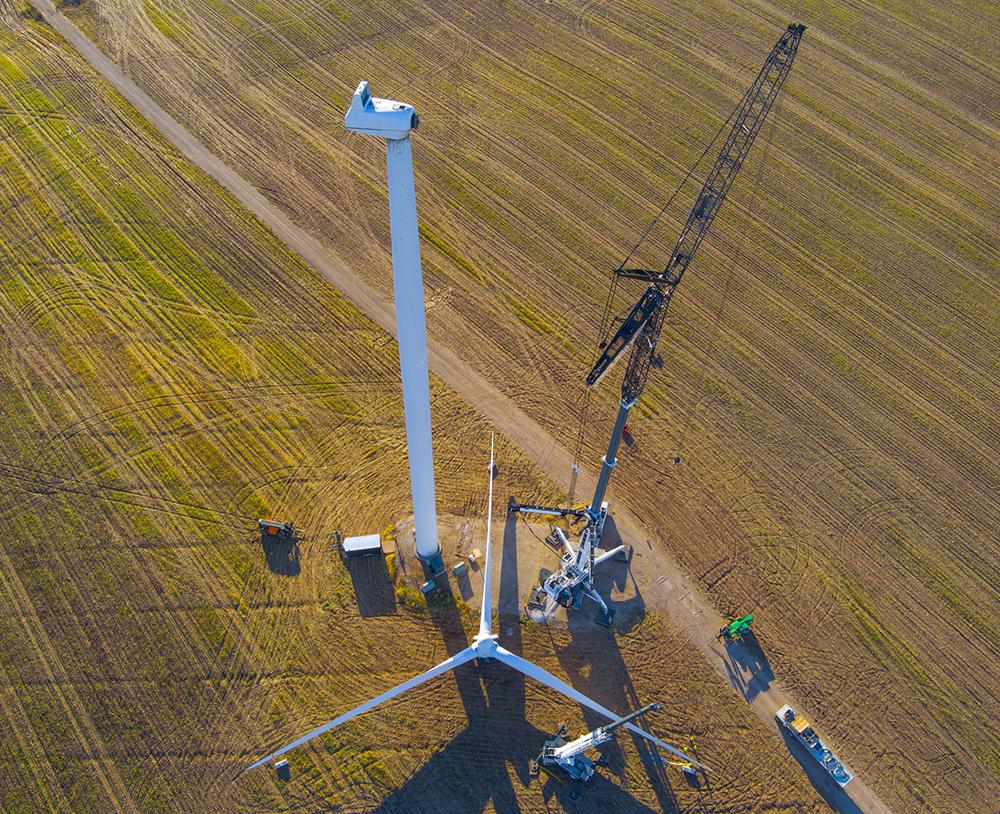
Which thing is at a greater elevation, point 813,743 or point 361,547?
point 361,547

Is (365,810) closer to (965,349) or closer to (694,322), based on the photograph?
Answer: (694,322)

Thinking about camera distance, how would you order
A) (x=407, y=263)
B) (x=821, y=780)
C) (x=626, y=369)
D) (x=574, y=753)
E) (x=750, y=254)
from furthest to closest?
(x=750, y=254) → (x=626, y=369) → (x=821, y=780) → (x=574, y=753) → (x=407, y=263)

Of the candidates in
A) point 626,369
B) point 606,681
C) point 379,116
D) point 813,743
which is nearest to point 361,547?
point 606,681

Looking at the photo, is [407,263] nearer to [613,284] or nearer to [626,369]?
[626,369]

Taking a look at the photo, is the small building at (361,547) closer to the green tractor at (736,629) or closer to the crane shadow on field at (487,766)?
the crane shadow on field at (487,766)

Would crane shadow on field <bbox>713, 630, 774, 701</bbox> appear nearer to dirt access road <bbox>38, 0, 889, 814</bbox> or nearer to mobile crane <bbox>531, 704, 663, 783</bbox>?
dirt access road <bbox>38, 0, 889, 814</bbox>

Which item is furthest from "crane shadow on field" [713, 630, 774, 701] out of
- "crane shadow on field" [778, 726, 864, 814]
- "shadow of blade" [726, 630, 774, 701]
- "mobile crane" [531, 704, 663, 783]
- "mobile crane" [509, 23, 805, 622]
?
"mobile crane" [509, 23, 805, 622]

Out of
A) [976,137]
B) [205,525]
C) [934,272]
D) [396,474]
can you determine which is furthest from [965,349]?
[205,525]

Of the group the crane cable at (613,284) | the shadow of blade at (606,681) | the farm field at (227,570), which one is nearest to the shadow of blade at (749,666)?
the farm field at (227,570)
